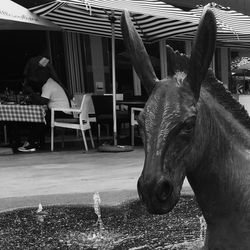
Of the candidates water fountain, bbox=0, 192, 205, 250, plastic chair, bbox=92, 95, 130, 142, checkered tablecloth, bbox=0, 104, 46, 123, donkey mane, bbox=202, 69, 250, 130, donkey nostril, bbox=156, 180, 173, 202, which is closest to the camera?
donkey nostril, bbox=156, 180, 173, 202

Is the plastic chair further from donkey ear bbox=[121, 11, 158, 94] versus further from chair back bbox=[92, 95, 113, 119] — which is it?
donkey ear bbox=[121, 11, 158, 94]

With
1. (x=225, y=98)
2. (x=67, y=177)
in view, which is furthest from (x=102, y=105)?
(x=225, y=98)

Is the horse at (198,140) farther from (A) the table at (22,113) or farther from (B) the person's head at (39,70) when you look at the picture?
(B) the person's head at (39,70)

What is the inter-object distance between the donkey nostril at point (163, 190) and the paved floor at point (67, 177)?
9.27 feet

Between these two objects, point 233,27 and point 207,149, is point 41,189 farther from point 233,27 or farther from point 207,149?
point 233,27

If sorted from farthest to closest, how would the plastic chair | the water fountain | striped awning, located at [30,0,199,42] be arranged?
the plastic chair
striped awning, located at [30,0,199,42]
the water fountain

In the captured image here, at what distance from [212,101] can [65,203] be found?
2.64 meters

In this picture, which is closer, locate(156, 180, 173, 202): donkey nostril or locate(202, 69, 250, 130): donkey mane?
locate(156, 180, 173, 202): donkey nostril

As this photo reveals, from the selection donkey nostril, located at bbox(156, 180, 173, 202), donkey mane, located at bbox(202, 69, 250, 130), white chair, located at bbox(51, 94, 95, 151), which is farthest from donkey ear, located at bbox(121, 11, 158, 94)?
white chair, located at bbox(51, 94, 95, 151)

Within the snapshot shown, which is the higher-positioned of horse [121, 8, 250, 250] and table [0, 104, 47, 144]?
horse [121, 8, 250, 250]

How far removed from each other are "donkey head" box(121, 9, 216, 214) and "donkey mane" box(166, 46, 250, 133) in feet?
0.36

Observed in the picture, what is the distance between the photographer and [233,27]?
8922 millimetres

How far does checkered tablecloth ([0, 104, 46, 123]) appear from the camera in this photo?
9.02 meters

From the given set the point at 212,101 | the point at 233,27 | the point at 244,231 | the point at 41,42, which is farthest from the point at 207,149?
the point at 41,42
